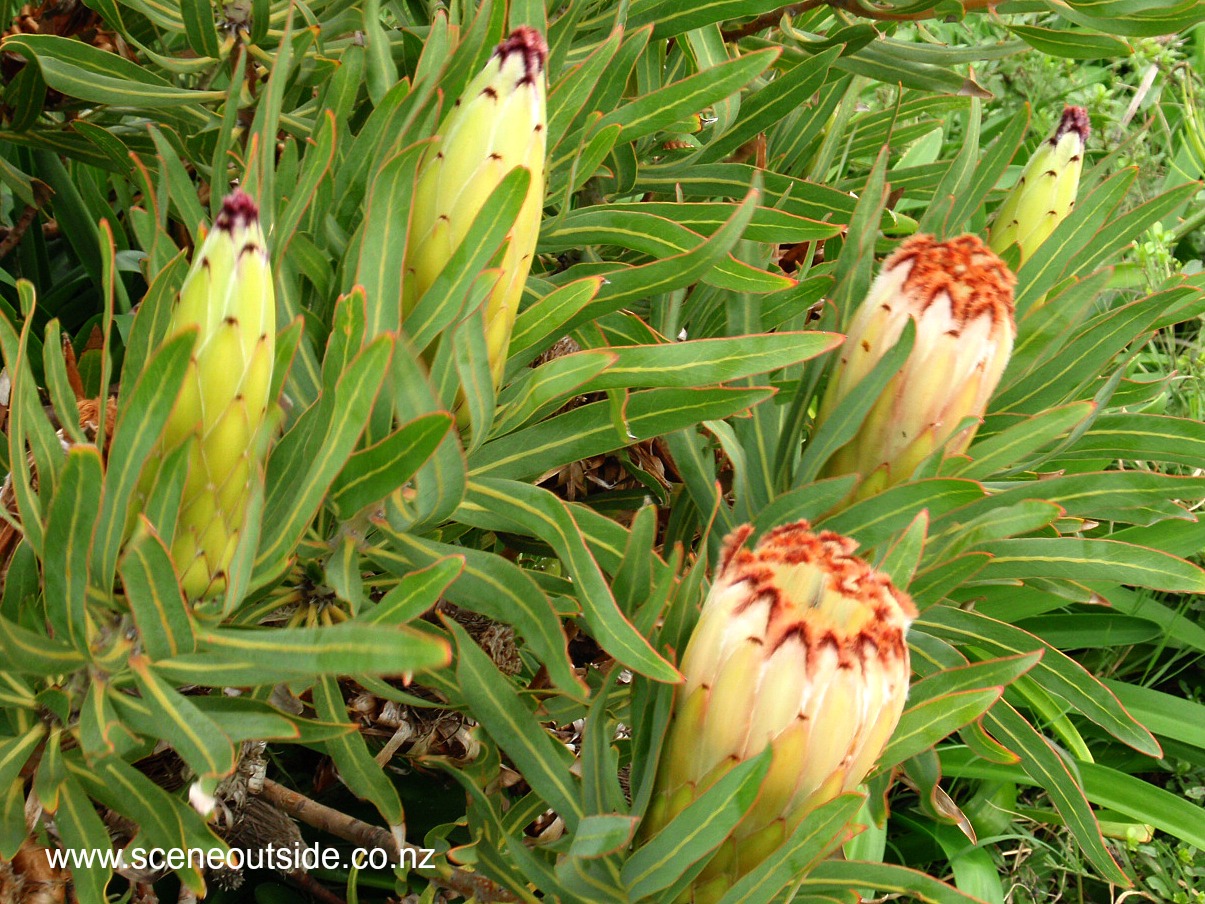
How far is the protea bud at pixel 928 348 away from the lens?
778mm

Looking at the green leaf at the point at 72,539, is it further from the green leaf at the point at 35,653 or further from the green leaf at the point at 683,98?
the green leaf at the point at 683,98

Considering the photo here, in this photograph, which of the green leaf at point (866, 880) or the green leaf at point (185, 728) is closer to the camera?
the green leaf at point (185, 728)

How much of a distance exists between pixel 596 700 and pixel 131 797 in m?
0.28

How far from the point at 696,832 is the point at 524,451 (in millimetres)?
261

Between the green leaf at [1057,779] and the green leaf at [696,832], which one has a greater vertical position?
the green leaf at [1057,779]

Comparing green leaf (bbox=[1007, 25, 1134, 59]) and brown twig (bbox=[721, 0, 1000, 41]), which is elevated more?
green leaf (bbox=[1007, 25, 1134, 59])

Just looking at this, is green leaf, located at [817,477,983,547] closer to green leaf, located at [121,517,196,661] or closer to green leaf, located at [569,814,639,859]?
green leaf, located at [569,814,639,859]

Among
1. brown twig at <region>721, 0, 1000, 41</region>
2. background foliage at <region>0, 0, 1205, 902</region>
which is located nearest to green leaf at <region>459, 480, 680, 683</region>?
background foliage at <region>0, 0, 1205, 902</region>

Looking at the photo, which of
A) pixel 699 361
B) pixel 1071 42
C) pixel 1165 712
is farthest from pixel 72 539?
pixel 1165 712

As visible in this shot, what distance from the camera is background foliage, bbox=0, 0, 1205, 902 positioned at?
589 mm

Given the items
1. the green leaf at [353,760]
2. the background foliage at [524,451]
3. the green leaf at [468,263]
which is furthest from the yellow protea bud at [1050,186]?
the green leaf at [353,760]

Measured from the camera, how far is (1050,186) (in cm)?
100

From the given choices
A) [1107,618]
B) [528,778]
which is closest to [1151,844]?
[1107,618]

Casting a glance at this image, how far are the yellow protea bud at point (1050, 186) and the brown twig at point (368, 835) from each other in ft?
2.33
